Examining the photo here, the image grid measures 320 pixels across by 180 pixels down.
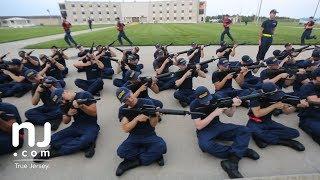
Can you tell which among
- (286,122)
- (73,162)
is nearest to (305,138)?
(286,122)

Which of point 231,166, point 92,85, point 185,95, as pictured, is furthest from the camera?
point 92,85

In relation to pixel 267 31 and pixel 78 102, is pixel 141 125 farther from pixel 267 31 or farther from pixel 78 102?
pixel 267 31

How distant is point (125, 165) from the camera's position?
4.72 metres

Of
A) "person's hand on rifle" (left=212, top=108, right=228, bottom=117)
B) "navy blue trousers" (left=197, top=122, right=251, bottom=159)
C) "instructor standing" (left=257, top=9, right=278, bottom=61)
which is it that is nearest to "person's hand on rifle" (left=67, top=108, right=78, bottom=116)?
"navy blue trousers" (left=197, top=122, right=251, bottom=159)

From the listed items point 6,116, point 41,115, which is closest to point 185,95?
point 41,115

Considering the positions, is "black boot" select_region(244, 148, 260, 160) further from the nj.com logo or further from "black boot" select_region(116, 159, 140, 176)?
the nj.com logo

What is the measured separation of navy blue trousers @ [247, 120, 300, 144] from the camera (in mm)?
5234

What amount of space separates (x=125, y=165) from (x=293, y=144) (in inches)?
136

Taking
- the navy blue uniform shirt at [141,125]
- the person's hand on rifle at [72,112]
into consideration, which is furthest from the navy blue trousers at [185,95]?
the person's hand on rifle at [72,112]

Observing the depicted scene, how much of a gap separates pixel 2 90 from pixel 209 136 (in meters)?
7.75

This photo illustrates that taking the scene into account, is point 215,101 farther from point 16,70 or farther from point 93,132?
point 16,70

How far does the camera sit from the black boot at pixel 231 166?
14.3 feet

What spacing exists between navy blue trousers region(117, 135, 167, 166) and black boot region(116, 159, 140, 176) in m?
0.08

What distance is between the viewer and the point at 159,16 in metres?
106
